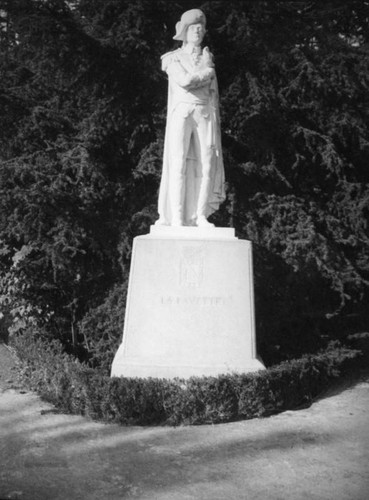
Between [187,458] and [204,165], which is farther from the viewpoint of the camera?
[204,165]

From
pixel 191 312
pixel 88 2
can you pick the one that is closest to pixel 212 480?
pixel 191 312

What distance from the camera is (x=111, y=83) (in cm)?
755

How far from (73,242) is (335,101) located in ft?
13.3

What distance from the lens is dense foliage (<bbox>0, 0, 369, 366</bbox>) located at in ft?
22.5

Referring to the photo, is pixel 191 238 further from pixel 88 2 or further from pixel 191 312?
pixel 88 2

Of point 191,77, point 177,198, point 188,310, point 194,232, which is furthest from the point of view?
point 177,198

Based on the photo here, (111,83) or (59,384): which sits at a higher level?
(111,83)

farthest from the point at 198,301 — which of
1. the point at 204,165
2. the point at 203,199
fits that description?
the point at 204,165

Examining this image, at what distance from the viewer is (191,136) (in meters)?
5.46

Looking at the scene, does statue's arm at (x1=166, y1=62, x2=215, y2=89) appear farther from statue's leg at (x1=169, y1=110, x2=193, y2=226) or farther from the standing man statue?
statue's leg at (x1=169, y1=110, x2=193, y2=226)

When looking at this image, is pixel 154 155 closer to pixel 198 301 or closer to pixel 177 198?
pixel 177 198

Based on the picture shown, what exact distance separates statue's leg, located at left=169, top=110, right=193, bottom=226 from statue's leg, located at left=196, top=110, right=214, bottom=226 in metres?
0.12

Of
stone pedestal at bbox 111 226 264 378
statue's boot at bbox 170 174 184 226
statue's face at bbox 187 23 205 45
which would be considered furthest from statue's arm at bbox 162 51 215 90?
stone pedestal at bbox 111 226 264 378

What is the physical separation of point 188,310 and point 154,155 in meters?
2.90
